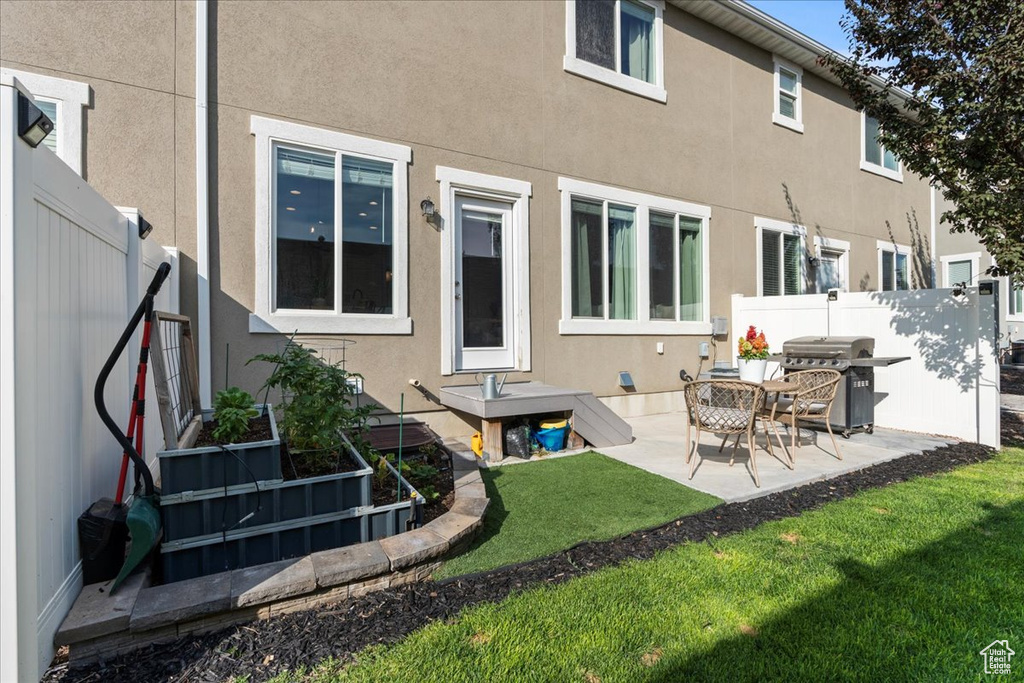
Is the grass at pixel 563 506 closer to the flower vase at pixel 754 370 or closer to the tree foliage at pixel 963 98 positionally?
the flower vase at pixel 754 370

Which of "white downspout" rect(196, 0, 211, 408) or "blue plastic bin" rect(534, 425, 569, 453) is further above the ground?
"white downspout" rect(196, 0, 211, 408)

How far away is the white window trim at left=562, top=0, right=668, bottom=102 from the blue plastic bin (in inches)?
185

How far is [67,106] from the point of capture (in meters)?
4.14

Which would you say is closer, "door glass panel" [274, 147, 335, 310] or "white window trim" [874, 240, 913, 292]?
"door glass panel" [274, 147, 335, 310]

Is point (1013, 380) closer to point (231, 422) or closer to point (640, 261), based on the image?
point (640, 261)

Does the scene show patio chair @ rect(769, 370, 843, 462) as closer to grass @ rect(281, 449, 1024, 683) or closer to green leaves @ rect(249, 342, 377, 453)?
grass @ rect(281, 449, 1024, 683)

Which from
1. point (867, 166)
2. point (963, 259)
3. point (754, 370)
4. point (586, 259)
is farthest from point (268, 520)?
point (963, 259)

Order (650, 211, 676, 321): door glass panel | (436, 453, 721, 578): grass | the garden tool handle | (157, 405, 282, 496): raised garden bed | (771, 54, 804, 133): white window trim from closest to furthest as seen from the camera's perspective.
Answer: the garden tool handle
(157, 405, 282, 496): raised garden bed
(436, 453, 721, 578): grass
(650, 211, 676, 321): door glass panel
(771, 54, 804, 133): white window trim

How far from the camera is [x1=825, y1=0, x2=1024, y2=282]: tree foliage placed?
4844 millimetres

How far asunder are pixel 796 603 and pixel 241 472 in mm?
2863

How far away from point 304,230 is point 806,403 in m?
5.41

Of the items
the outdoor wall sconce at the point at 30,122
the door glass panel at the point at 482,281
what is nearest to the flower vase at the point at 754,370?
the door glass panel at the point at 482,281

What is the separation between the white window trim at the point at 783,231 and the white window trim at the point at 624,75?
289 cm

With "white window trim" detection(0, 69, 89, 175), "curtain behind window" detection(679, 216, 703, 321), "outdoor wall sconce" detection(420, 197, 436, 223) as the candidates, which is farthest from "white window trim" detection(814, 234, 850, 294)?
"white window trim" detection(0, 69, 89, 175)
